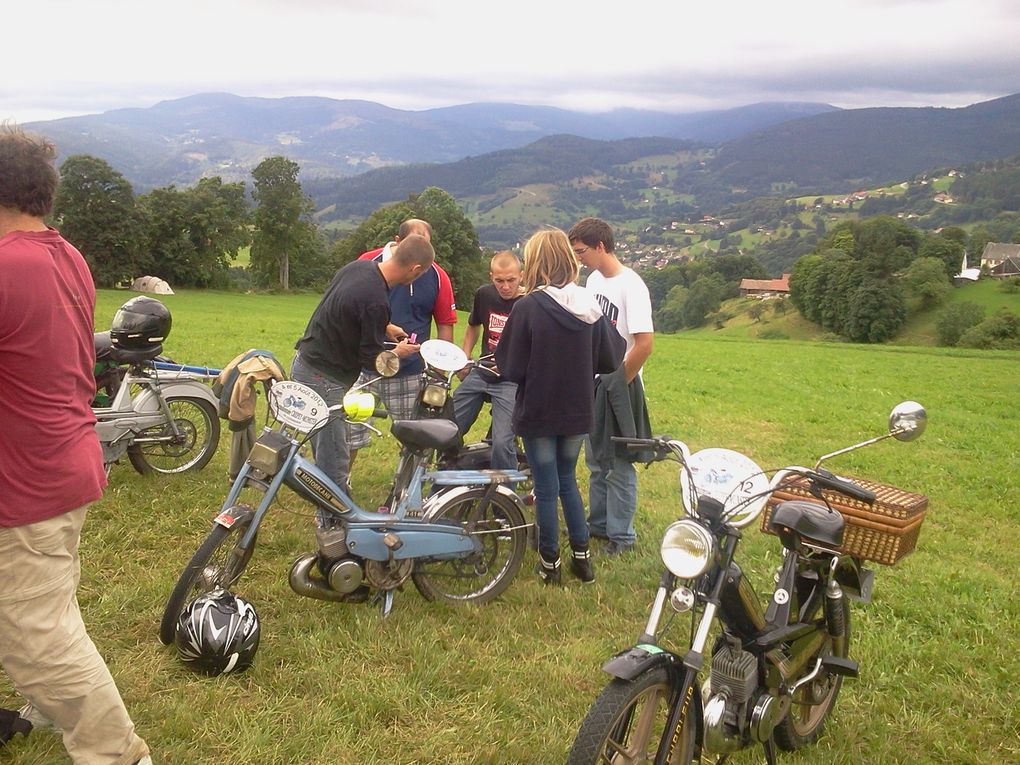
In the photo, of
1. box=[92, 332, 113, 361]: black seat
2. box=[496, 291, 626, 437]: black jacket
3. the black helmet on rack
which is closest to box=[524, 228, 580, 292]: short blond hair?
box=[496, 291, 626, 437]: black jacket

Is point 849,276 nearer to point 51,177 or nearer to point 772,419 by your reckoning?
point 772,419

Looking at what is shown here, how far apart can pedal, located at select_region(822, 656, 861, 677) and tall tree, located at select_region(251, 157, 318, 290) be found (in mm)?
52684

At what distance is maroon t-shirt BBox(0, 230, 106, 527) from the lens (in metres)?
2.30

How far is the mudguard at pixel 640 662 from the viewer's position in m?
2.33

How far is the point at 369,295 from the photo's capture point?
457 cm

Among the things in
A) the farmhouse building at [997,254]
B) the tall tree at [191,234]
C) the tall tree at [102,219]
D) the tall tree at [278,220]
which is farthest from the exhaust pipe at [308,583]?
the farmhouse building at [997,254]

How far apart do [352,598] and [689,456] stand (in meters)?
2.31

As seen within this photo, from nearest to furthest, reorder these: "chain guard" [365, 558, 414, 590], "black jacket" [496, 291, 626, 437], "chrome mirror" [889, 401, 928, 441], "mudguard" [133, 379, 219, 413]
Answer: "chrome mirror" [889, 401, 928, 441], "chain guard" [365, 558, 414, 590], "black jacket" [496, 291, 626, 437], "mudguard" [133, 379, 219, 413]

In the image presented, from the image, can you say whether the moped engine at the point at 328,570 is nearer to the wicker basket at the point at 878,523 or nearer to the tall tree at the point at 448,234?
the wicker basket at the point at 878,523

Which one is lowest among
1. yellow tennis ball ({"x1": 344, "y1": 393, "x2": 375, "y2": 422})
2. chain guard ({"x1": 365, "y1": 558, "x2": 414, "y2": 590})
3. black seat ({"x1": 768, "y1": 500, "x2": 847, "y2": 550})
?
chain guard ({"x1": 365, "y1": 558, "x2": 414, "y2": 590})

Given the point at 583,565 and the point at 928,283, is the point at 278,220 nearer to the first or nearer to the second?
the point at 583,565

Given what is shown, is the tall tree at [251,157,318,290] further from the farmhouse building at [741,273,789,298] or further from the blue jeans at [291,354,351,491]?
the farmhouse building at [741,273,789,298]

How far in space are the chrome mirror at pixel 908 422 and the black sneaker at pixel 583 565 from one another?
7.80ft

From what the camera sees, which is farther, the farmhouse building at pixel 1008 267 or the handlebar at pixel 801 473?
the farmhouse building at pixel 1008 267
